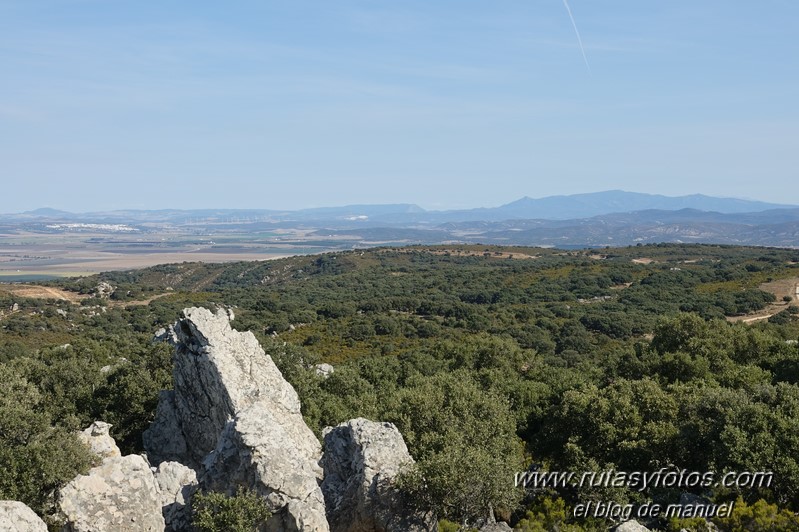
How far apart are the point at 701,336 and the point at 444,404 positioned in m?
30.8

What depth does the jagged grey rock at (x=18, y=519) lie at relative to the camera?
18.9m

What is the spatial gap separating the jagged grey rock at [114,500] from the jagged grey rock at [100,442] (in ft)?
9.29

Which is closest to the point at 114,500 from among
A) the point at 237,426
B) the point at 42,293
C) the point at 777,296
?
the point at 237,426

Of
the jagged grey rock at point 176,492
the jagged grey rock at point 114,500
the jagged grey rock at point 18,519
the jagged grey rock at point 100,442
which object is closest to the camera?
the jagged grey rock at point 18,519

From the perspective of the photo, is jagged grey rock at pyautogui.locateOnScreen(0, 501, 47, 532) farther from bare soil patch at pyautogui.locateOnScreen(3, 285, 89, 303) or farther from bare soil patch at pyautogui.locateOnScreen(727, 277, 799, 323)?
bare soil patch at pyautogui.locateOnScreen(3, 285, 89, 303)

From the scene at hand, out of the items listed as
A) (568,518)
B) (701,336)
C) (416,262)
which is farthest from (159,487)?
(416,262)

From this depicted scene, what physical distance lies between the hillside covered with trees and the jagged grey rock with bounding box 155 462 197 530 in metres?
3.75

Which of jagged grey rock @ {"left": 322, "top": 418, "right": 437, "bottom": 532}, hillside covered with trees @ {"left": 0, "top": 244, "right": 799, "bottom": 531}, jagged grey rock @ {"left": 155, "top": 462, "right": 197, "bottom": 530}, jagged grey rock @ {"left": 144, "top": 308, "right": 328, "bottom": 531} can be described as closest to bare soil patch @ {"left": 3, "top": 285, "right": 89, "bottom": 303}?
hillside covered with trees @ {"left": 0, "top": 244, "right": 799, "bottom": 531}

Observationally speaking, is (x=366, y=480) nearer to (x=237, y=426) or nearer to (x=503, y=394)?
(x=237, y=426)

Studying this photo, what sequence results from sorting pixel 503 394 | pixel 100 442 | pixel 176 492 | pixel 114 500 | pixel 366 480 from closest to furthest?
pixel 114 500
pixel 366 480
pixel 176 492
pixel 100 442
pixel 503 394

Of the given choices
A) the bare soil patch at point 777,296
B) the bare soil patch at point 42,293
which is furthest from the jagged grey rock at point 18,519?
the bare soil patch at point 42,293

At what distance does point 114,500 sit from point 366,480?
10.2 m

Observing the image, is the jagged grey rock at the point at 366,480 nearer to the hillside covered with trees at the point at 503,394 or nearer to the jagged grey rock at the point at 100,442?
the hillside covered with trees at the point at 503,394

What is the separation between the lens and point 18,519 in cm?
1936
